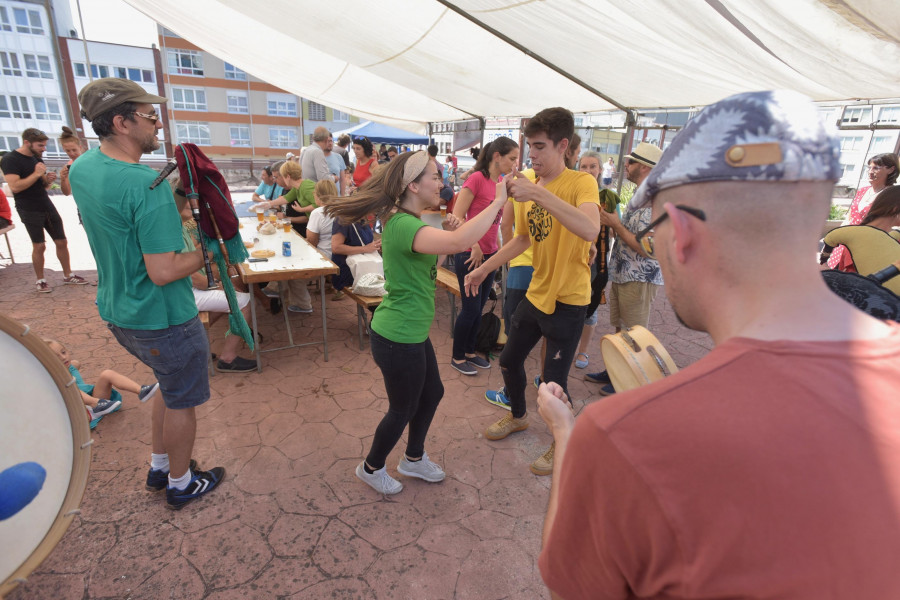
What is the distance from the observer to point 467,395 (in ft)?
12.9

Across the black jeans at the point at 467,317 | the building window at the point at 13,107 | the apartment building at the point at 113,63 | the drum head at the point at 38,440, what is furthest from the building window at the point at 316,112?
the drum head at the point at 38,440

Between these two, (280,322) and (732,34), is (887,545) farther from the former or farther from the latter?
(280,322)

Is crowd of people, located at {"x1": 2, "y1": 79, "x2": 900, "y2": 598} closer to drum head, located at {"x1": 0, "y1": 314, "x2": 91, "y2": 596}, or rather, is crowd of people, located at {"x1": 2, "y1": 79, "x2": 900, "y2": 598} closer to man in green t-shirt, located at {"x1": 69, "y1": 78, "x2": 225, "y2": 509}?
drum head, located at {"x1": 0, "y1": 314, "x2": 91, "y2": 596}

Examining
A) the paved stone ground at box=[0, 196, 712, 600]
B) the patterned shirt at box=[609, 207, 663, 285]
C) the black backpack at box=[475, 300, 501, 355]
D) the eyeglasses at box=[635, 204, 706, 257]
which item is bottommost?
the paved stone ground at box=[0, 196, 712, 600]

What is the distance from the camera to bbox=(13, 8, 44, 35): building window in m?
31.8

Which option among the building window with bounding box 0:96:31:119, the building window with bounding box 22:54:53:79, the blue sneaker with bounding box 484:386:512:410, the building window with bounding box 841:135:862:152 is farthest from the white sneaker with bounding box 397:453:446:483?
the building window with bounding box 22:54:53:79

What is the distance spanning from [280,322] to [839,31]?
5.60 meters

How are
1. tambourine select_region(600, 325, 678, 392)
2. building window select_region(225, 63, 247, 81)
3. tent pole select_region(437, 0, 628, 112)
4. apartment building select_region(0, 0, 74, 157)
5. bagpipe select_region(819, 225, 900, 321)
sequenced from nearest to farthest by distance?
tambourine select_region(600, 325, 678, 392), bagpipe select_region(819, 225, 900, 321), tent pole select_region(437, 0, 628, 112), apartment building select_region(0, 0, 74, 157), building window select_region(225, 63, 247, 81)

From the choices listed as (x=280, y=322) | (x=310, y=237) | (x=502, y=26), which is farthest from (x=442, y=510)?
(x=502, y=26)

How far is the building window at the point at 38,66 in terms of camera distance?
32281 millimetres

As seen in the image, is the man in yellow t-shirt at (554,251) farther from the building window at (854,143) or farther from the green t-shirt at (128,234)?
the building window at (854,143)

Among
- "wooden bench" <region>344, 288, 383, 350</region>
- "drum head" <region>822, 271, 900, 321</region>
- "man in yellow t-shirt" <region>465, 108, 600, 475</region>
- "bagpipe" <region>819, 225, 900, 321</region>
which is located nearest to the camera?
"drum head" <region>822, 271, 900, 321</region>

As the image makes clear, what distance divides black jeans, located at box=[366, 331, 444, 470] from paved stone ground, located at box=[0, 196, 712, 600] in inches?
16.5

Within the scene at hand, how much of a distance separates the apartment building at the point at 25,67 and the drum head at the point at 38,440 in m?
41.4
